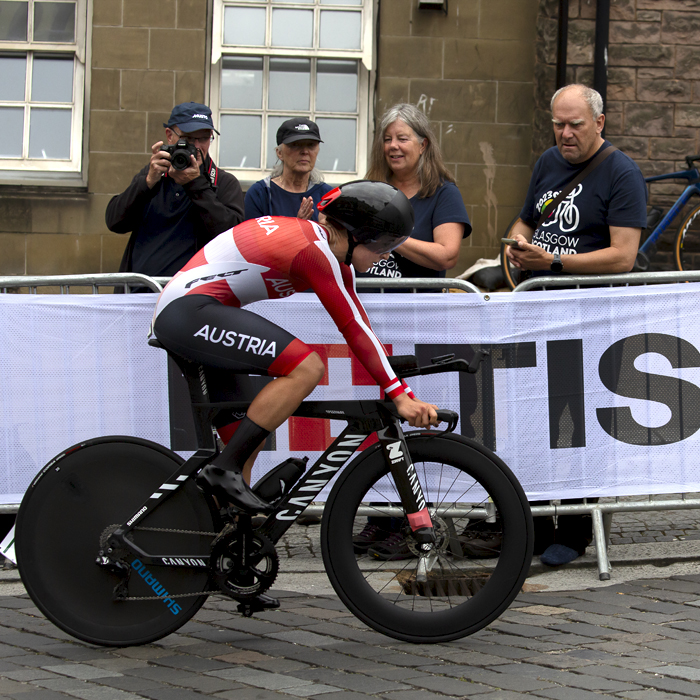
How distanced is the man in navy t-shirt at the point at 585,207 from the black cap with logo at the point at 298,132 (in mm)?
1258

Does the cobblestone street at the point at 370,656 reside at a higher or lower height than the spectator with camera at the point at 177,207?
lower

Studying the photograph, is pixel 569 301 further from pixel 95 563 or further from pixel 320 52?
pixel 320 52

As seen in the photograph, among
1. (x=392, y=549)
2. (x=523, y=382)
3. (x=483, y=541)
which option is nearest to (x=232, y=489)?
(x=392, y=549)

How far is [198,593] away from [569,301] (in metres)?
2.46

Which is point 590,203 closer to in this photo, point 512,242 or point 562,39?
point 512,242

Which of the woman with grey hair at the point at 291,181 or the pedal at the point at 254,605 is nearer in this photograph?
the pedal at the point at 254,605

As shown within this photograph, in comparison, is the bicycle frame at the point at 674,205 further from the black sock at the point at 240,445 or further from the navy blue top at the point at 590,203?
the black sock at the point at 240,445

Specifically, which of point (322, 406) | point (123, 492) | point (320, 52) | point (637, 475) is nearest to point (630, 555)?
point (637, 475)

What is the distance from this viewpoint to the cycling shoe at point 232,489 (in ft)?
12.5

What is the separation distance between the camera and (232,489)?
3.82 m

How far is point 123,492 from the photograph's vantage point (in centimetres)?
402

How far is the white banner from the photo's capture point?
5.27m

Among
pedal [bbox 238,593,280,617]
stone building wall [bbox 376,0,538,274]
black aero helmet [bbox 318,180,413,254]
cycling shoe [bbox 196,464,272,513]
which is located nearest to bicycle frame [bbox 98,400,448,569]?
cycling shoe [bbox 196,464,272,513]

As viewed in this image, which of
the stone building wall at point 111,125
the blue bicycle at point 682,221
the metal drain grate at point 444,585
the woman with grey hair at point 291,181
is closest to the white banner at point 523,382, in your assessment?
the woman with grey hair at point 291,181
